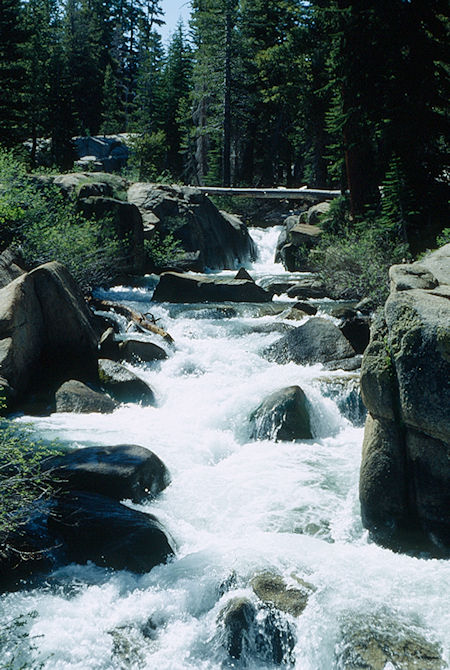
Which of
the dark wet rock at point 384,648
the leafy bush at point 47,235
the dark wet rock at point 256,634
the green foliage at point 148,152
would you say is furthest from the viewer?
the green foliage at point 148,152

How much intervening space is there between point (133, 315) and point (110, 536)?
31.8 feet

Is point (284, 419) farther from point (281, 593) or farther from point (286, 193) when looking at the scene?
point (286, 193)

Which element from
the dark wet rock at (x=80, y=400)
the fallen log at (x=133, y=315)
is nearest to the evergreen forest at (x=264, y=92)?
the fallen log at (x=133, y=315)

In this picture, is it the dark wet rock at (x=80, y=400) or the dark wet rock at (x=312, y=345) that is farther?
the dark wet rock at (x=312, y=345)

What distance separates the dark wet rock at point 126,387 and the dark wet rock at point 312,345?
3282 millimetres

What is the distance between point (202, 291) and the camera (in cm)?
1933

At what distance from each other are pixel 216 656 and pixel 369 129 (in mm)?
17255

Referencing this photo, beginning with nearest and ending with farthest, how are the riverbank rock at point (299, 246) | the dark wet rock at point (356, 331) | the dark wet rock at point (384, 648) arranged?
the dark wet rock at point (384, 648) → the dark wet rock at point (356, 331) → the riverbank rock at point (299, 246)

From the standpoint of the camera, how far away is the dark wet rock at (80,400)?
10930 millimetres

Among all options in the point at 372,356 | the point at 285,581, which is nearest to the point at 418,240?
the point at 372,356

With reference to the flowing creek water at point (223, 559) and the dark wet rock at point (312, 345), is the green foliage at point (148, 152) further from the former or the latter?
the flowing creek water at point (223, 559)

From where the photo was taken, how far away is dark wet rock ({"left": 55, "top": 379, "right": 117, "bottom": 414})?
10930mm

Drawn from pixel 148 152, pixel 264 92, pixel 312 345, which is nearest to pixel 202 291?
pixel 312 345

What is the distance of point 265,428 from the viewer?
10359mm
